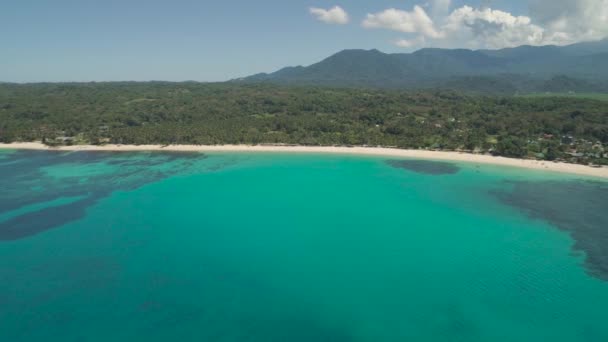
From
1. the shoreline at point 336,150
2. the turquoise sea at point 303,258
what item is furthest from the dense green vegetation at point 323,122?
the turquoise sea at point 303,258

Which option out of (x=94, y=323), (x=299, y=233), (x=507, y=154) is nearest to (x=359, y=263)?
(x=299, y=233)

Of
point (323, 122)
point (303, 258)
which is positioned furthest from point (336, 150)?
point (303, 258)

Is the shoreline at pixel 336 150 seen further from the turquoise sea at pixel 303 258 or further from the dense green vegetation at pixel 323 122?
the turquoise sea at pixel 303 258

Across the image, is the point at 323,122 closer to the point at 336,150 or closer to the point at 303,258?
the point at 336,150

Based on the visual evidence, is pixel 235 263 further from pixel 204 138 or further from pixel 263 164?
pixel 204 138

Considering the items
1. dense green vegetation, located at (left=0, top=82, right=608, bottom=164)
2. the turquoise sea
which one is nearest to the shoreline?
dense green vegetation, located at (left=0, top=82, right=608, bottom=164)
